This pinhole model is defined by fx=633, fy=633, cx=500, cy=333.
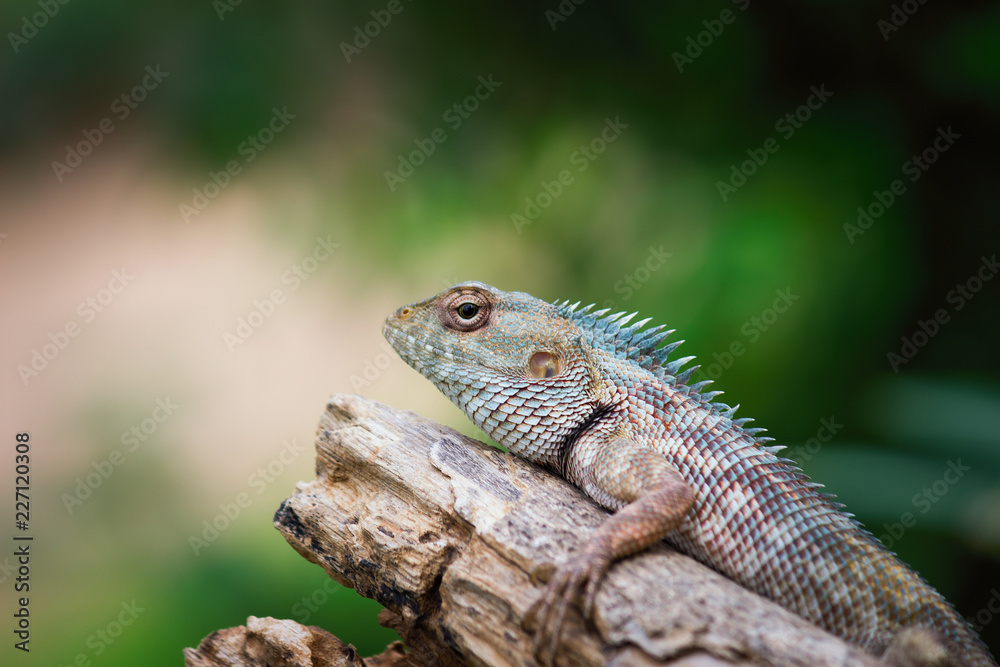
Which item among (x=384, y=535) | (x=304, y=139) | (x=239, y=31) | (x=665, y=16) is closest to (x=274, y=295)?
(x=304, y=139)
